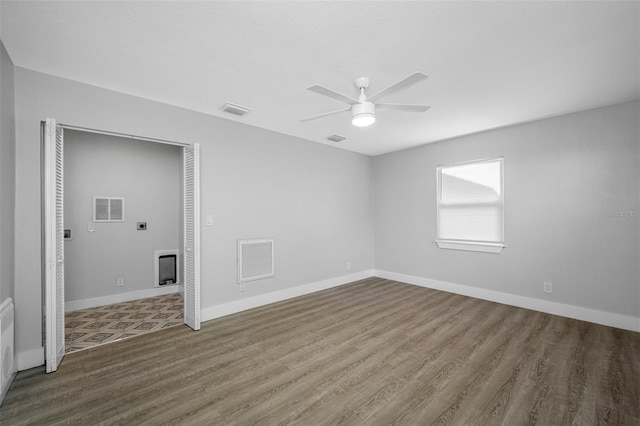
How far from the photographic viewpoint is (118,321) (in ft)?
11.2

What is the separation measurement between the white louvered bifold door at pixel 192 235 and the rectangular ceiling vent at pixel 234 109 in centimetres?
57

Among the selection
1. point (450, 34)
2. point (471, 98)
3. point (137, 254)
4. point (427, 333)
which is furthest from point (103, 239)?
point (471, 98)

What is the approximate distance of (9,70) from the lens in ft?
7.32

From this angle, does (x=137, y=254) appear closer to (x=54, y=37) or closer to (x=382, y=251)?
(x=54, y=37)

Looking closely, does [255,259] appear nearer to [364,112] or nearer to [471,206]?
[364,112]

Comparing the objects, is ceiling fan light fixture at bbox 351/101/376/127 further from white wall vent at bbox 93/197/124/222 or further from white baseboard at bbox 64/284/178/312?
white baseboard at bbox 64/284/178/312

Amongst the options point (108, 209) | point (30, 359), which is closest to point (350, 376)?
point (30, 359)

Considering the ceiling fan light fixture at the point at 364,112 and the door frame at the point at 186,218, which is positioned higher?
the ceiling fan light fixture at the point at 364,112

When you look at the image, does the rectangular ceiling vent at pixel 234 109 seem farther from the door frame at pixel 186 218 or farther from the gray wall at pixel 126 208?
the gray wall at pixel 126 208

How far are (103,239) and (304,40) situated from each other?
4.07 meters

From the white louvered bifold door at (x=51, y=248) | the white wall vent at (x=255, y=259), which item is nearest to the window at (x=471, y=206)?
the white wall vent at (x=255, y=259)

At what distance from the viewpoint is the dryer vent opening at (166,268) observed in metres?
4.53

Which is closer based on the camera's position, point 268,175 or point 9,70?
point 9,70

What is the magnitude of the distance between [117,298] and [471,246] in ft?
18.3
